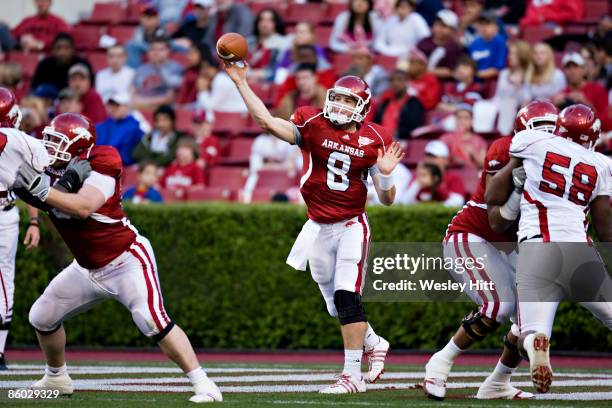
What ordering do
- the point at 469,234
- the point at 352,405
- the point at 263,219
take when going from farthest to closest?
the point at 263,219 → the point at 469,234 → the point at 352,405

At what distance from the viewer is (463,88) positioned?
13117 mm

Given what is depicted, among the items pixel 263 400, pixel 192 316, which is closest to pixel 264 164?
pixel 192 316

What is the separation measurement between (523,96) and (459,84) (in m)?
0.97

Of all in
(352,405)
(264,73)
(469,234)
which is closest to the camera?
(352,405)

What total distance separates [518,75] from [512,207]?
6.25 m

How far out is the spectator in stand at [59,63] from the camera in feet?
49.9

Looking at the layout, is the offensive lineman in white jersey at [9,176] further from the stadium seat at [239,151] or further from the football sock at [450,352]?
the stadium seat at [239,151]

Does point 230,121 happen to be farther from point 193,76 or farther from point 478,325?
point 478,325

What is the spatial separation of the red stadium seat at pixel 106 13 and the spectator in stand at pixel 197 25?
1685mm

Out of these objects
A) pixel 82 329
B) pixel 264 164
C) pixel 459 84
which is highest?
pixel 459 84

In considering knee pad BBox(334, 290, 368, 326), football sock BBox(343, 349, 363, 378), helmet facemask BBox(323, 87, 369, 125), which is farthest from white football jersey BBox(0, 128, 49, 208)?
football sock BBox(343, 349, 363, 378)

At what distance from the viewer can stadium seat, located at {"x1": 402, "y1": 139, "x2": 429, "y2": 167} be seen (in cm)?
1241

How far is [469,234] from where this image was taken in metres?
7.17

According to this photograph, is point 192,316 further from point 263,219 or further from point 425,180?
point 425,180
